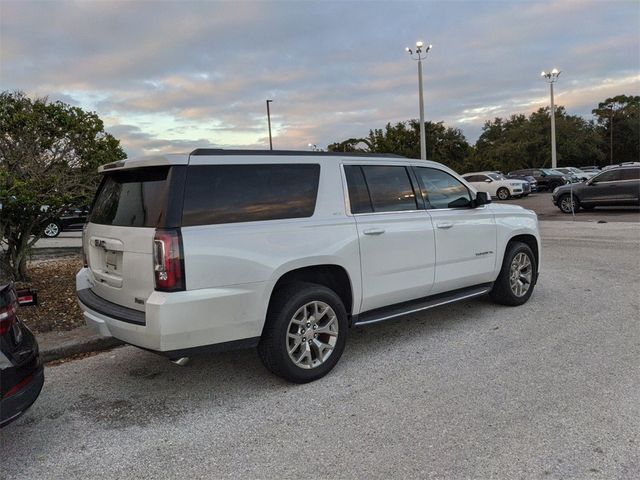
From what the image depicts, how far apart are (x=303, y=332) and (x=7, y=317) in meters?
2.00

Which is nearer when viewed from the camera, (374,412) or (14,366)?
(14,366)

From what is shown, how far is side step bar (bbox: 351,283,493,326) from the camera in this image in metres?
4.39

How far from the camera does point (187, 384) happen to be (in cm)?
408

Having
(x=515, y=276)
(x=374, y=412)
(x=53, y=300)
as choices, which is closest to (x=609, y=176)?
(x=515, y=276)

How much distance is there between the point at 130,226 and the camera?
362cm

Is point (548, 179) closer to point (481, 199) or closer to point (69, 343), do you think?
point (481, 199)

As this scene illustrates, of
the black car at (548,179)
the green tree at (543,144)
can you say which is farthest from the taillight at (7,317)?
the green tree at (543,144)

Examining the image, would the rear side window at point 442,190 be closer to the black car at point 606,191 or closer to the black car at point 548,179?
the black car at point 606,191

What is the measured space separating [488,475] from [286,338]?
1680 mm

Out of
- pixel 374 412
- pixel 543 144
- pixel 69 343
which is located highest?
pixel 543 144

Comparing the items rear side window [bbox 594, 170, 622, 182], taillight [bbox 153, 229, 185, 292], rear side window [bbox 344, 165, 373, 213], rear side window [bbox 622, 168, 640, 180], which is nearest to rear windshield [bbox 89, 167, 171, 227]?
taillight [bbox 153, 229, 185, 292]

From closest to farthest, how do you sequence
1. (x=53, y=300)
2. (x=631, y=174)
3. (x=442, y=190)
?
(x=442, y=190)
(x=53, y=300)
(x=631, y=174)

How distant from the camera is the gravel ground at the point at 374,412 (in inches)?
113

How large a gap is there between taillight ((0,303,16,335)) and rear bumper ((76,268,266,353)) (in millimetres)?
721
